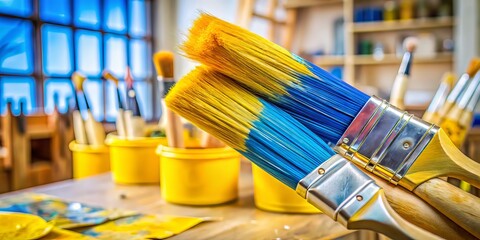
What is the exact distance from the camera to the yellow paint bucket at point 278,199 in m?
0.73

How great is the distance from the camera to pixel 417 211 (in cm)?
49

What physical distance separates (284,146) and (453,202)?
0.17 m

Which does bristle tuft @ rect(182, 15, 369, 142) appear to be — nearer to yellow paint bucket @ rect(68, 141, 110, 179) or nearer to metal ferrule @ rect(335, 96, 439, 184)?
metal ferrule @ rect(335, 96, 439, 184)

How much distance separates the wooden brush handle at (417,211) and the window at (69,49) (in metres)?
2.72

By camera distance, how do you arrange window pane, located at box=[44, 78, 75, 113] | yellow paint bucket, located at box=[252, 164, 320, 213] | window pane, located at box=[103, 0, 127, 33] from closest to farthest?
1. yellow paint bucket, located at box=[252, 164, 320, 213]
2. window pane, located at box=[44, 78, 75, 113]
3. window pane, located at box=[103, 0, 127, 33]

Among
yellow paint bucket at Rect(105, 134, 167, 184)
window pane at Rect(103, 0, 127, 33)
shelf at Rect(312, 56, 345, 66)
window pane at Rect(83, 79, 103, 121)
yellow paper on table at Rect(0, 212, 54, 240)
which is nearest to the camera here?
yellow paper on table at Rect(0, 212, 54, 240)

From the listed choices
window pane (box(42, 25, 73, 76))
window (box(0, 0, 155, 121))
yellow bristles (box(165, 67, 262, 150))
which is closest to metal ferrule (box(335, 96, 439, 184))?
yellow bristles (box(165, 67, 262, 150))

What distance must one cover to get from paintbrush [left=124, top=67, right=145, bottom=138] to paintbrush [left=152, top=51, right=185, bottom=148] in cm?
17

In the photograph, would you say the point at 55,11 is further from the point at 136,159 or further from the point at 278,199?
the point at 278,199

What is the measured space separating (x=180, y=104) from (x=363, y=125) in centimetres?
19

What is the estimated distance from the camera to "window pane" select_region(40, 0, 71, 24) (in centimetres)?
350

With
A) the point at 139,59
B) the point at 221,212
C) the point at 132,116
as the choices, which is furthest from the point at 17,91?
the point at 221,212

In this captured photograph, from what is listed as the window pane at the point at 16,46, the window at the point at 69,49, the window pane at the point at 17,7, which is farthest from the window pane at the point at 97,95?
the window pane at the point at 17,7

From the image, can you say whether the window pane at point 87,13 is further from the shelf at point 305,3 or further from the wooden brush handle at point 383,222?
the wooden brush handle at point 383,222
